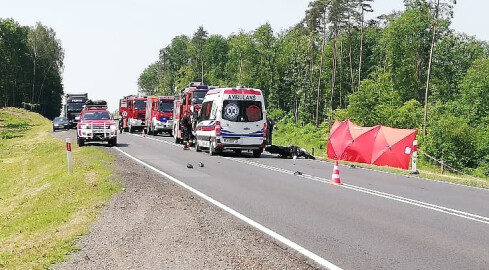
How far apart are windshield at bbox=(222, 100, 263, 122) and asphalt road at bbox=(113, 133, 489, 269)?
218 inches

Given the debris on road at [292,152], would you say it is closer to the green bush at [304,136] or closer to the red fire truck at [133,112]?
the green bush at [304,136]

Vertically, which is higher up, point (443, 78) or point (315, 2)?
point (315, 2)

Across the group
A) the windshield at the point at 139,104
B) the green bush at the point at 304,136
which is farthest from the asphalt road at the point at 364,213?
the windshield at the point at 139,104

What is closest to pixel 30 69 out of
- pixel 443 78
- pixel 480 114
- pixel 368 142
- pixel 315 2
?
pixel 315 2

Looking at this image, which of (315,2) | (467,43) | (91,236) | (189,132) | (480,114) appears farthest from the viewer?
(467,43)

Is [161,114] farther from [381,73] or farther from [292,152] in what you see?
[381,73]

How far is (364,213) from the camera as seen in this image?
33.4 ft

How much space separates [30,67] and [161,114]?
67.6m

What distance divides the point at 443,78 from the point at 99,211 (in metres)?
64.8

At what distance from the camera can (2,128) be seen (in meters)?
59.8

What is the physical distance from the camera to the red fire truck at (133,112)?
51156 millimetres

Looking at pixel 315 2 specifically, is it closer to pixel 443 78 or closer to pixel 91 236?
pixel 443 78

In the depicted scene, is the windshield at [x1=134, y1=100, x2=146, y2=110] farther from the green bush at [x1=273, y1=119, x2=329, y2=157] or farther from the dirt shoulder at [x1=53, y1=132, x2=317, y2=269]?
the dirt shoulder at [x1=53, y1=132, x2=317, y2=269]

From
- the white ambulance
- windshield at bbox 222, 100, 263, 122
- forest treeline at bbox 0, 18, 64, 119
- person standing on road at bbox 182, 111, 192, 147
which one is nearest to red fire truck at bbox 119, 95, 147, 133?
person standing on road at bbox 182, 111, 192, 147
